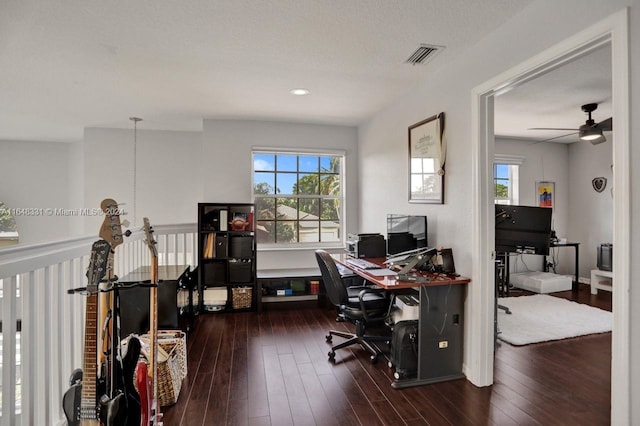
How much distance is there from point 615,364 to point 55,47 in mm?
4016

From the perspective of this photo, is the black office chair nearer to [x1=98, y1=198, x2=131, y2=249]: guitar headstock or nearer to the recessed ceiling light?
[x1=98, y1=198, x2=131, y2=249]: guitar headstock

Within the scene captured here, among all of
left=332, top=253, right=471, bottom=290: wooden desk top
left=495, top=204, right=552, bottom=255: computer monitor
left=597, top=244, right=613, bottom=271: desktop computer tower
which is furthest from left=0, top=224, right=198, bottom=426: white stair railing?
left=597, top=244, right=613, bottom=271: desktop computer tower

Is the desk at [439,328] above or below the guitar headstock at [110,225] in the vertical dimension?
below

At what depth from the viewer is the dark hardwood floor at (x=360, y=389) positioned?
209 centimetres

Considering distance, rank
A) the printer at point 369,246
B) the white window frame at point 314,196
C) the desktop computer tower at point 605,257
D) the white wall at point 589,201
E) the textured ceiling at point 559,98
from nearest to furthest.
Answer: the textured ceiling at point 559,98, the printer at point 369,246, the white window frame at point 314,196, the desktop computer tower at point 605,257, the white wall at point 589,201

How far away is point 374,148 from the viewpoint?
445 cm

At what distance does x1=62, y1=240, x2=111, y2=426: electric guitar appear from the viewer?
1484 millimetres

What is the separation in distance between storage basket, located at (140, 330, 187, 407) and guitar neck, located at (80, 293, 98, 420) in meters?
0.65

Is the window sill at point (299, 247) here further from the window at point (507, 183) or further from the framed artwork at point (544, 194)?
the framed artwork at point (544, 194)

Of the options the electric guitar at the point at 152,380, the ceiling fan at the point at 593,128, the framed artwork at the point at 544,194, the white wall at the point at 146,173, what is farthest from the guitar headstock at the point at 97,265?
the framed artwork at the point at 544,194

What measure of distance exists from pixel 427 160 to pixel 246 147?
99.9 inches

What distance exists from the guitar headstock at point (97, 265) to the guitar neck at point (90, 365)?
60mm

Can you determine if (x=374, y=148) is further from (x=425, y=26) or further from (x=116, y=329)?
(x=116, y=329)

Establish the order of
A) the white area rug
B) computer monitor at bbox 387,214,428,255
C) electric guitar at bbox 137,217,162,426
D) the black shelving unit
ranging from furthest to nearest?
the black shelving unit → the white area rug → computer monitor at bbox 387,214,428,255 → electric guitar at bbox 137,217,162,426
